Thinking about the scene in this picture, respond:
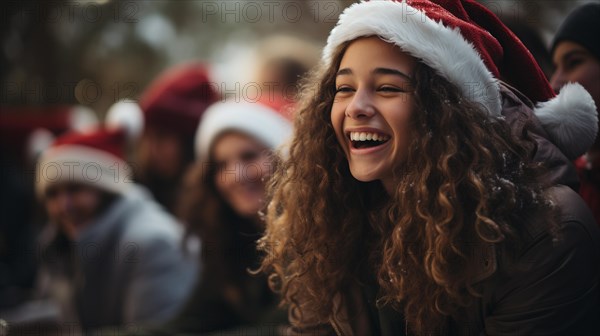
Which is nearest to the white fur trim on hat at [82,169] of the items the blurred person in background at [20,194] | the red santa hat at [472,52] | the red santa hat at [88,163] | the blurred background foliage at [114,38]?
the red santa hat at [88,163]

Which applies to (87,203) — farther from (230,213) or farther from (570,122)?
(570,122)

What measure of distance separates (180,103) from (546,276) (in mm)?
3455

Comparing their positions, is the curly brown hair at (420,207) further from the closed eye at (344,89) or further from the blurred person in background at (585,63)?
the blurred person in background at (585,63)

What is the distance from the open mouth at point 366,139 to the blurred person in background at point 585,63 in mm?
860

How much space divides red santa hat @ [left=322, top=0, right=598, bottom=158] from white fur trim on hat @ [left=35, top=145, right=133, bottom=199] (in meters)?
2.89

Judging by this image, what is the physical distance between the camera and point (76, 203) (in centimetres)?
466

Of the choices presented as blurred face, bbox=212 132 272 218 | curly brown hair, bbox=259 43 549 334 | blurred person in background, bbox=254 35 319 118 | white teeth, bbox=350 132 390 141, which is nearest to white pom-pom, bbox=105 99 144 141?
blurred person in background, bbox=254 35 319 118

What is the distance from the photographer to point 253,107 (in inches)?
149

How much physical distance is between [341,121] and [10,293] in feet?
17.6

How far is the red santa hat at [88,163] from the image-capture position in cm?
466

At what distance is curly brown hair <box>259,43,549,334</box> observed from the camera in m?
1.89

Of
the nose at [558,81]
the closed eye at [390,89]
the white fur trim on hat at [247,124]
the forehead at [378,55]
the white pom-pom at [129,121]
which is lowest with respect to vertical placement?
the white pom-pom at [129,121]

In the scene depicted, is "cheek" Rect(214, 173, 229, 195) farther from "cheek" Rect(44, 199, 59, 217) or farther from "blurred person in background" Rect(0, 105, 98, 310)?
"blurred person in background" Rect(0, 105, 98, 310)

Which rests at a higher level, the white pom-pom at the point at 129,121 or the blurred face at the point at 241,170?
the blurred face at the point at 241,170
